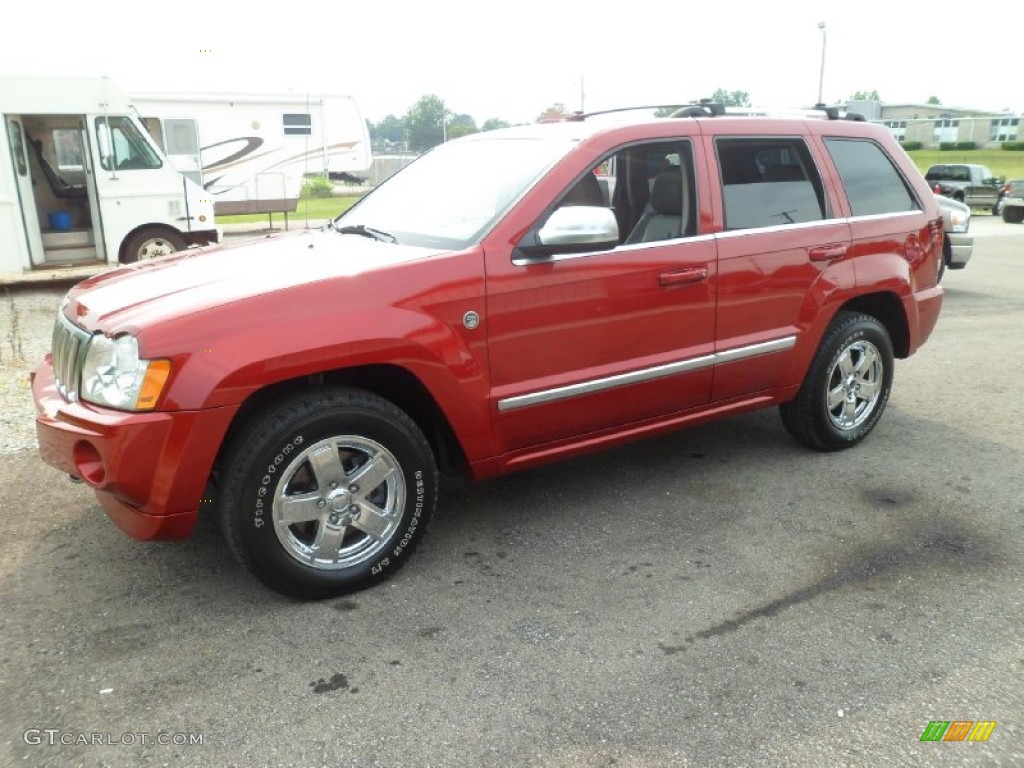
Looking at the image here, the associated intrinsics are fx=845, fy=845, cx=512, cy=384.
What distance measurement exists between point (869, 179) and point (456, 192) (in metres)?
2.47

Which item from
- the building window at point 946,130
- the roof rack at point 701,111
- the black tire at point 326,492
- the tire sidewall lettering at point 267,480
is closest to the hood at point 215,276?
the black tire at point 326,492

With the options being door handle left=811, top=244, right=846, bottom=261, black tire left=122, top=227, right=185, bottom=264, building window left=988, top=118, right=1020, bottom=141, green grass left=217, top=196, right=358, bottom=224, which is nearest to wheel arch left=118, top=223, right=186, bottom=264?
black tire left=122, top=227, right=185, bottom=264

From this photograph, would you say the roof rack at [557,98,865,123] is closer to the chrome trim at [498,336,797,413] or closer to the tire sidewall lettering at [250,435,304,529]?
the chrome trim at [498,336,797,413]

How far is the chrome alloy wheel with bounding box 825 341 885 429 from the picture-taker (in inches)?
190

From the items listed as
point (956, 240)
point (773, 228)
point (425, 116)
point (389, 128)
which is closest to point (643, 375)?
point (773, 228)

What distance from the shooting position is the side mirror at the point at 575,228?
3.47 meters

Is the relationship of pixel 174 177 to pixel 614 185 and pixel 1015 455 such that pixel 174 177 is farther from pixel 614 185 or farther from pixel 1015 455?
pixel 1015 455

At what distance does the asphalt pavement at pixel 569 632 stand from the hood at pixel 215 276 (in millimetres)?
1114

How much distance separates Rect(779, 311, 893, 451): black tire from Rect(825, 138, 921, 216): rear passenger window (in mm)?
630

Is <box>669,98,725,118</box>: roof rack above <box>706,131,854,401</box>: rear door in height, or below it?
above

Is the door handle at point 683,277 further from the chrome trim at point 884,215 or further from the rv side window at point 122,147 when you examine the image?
the rv side window at point 122,147

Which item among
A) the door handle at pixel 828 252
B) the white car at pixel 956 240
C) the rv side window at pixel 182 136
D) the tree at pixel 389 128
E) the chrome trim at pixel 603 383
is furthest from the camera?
the tree at pixel 389 128

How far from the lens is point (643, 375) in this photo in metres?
3.93

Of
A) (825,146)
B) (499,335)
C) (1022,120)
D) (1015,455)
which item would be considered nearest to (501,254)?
(499,335)
